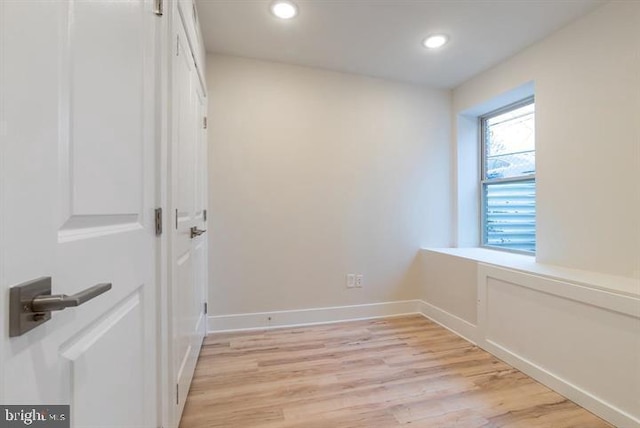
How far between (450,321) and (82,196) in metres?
2.83

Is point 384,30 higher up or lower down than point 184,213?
higher up

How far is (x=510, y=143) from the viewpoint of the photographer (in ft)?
9.19

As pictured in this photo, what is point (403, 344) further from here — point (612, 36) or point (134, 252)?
point (612, 36)

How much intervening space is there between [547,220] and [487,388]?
132cm

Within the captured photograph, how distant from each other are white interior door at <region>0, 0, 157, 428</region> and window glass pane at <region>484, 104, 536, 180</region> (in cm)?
284

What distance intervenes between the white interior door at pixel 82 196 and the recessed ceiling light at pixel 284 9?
3.83ft

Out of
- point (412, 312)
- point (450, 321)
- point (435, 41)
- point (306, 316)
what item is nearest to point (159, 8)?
point (435, 41)

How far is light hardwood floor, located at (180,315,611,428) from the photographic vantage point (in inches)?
58.9

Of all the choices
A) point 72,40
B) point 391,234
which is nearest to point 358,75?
point 391,234

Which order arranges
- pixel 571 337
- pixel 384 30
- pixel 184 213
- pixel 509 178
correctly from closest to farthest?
pixel 184 213
pixel 571 337
pixel 384 30
pixel 509 178

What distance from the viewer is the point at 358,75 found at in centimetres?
283

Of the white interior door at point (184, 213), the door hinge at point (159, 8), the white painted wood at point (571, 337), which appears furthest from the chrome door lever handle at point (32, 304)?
the white painted wood at point (571, 337)

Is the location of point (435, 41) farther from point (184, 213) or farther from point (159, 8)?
point (184, 213)

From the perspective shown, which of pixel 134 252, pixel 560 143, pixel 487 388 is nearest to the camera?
pixel 134 252
